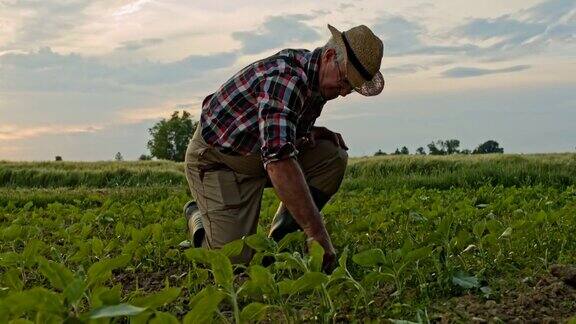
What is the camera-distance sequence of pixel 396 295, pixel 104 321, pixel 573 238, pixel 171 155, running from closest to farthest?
pixel 104 321
pixel 396 295
pixel 573 238
pixel 171 155

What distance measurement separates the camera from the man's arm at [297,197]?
11.5ft

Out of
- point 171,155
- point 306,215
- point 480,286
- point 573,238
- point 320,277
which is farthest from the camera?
point 171,155

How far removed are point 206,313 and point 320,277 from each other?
418mm

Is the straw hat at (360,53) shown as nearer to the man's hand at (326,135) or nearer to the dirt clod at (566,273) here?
the man's hand at (326,135)

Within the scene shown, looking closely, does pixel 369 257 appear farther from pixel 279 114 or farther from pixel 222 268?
pixel 279 114

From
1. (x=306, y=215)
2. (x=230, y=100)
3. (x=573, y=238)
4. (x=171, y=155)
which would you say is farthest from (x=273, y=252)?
(x=171, y=155)

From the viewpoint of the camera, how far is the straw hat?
3.65 metres

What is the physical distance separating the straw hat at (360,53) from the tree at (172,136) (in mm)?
42195

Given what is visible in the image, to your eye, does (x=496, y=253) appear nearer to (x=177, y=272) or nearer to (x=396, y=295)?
(x=396, y=295)

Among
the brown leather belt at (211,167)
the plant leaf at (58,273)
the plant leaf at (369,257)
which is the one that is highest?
the brown leather belt at (211,167)

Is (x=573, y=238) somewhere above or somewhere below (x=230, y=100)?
below

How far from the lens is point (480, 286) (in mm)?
3123

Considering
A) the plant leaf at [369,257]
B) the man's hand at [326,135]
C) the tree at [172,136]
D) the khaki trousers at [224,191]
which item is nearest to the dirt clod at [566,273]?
the plant leaf at [369,257]

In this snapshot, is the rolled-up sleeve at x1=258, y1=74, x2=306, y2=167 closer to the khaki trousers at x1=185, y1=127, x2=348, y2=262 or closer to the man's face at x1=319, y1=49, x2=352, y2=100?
the man's face at x1=319, y1=49, x2=352, y2=100
